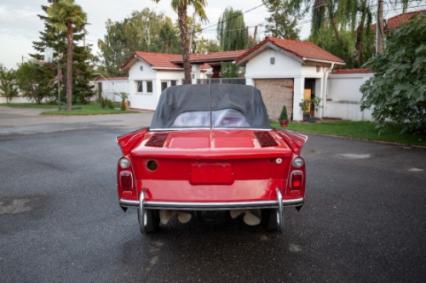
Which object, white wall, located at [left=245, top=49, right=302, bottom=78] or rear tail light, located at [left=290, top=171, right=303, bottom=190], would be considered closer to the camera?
rear tail light, located at [left=290, top=171, right=303, bottom=190]

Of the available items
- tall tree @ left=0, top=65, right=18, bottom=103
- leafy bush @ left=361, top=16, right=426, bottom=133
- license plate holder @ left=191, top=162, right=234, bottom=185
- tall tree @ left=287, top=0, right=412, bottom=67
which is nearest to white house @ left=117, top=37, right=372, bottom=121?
tall tree @ left=287, top=0, right=412, bottom=67

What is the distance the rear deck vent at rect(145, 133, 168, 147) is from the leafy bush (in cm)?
719

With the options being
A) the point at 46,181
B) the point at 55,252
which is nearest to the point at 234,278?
the point at 55,252

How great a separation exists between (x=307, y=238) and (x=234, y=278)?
119cm

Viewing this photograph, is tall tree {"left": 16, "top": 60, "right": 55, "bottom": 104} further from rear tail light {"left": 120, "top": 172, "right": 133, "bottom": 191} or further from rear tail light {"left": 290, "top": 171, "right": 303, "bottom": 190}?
rear tail light {"left": 290, "top": 171, "right": 303, "bottom": 190}

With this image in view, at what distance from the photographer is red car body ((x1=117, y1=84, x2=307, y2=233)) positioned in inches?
119

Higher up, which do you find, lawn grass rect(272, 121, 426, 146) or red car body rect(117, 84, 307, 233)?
red car body rect(117, 84, 307, 233)

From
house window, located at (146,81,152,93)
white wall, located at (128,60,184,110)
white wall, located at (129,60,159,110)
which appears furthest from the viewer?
house window, located at (146,81,152,93)

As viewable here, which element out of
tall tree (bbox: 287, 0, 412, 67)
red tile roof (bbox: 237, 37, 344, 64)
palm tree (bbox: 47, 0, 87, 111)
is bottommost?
red tile roof (bbox: 237, 37, 344, 64)

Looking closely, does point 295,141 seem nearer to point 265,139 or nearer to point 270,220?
point 265,139

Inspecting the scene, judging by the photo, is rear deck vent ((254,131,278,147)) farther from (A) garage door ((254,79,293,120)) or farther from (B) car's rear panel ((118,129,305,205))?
(A) garage door ((254,79,293,120))

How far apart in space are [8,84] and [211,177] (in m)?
38.9

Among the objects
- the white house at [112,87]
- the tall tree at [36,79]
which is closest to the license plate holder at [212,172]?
the white house at [112,87]

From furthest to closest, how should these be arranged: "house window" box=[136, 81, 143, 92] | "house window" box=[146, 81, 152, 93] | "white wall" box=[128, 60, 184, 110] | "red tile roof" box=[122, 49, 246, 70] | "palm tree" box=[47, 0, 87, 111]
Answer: "house window" box=[136, 81, 143, 92], "house window" box=[146, 81, 152, 93], "white wall" box=[128, 60, 184, 110], "red tile roof" box=[122, 49, 246, 70], "palm tree" box=[47, 0, 87, 111]
